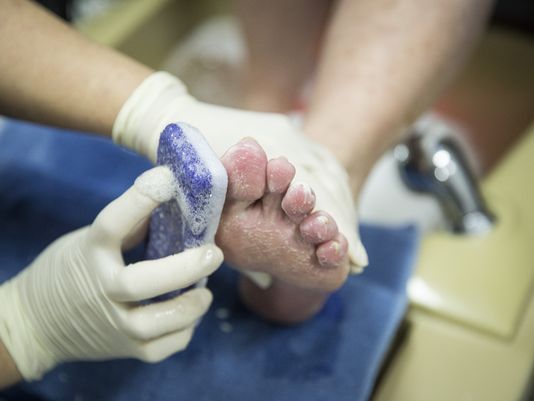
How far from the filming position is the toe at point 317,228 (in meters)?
0.47

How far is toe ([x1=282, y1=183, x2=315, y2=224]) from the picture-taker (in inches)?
18.2

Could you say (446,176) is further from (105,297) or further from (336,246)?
(105,297)

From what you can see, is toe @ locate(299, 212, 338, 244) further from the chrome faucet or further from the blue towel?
the chrome faucet

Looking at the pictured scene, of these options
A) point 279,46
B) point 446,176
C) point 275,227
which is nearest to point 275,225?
point 275,227

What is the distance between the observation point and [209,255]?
1.55 feet

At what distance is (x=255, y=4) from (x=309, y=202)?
64cm

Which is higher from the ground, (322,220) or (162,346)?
(322,220)

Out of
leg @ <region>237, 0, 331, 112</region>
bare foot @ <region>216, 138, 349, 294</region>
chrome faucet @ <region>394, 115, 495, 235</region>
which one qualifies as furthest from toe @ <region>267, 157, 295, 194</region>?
leg @ <region>237, 0, 331, 112</region>

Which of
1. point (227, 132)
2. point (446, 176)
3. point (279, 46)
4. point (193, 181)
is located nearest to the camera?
point (193, 181)

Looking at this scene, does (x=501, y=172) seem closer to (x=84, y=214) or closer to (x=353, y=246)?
(x=353, y=246)

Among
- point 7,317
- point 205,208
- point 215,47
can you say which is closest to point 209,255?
point 205,208

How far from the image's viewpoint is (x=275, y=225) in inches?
19.1

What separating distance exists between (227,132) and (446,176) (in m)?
0.38

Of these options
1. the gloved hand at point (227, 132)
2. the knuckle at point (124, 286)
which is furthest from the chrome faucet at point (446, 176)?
the knuckle at point (124, 286)
